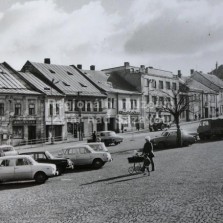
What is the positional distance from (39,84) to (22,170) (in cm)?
3476

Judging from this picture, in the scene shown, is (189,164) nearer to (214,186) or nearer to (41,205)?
(214,186)

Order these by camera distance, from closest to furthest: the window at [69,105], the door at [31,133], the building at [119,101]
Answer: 1. the door at [31,133]
2. the window at [69,105]
3. the building at [119,101]

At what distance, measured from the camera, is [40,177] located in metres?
21.2

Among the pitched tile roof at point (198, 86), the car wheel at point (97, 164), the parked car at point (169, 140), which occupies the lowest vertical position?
the car wheel at point (97, 164)

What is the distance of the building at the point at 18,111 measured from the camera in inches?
1930

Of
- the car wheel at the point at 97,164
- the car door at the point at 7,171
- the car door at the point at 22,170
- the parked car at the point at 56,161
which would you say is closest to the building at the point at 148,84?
the car wheel at the point at 97,164

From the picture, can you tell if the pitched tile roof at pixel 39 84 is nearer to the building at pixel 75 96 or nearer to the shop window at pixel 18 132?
the building at pixel 75 96

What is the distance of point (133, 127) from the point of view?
6644cm

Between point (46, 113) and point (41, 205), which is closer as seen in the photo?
point (41, 205)

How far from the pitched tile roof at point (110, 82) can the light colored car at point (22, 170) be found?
41.2m

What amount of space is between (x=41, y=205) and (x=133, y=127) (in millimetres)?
51286

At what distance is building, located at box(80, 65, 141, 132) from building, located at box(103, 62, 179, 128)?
100 cm

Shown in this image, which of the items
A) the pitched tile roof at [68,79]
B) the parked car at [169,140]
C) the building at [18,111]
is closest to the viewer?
the parked car at [169,140]

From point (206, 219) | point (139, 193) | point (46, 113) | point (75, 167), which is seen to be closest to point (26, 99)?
point (46, 113)
